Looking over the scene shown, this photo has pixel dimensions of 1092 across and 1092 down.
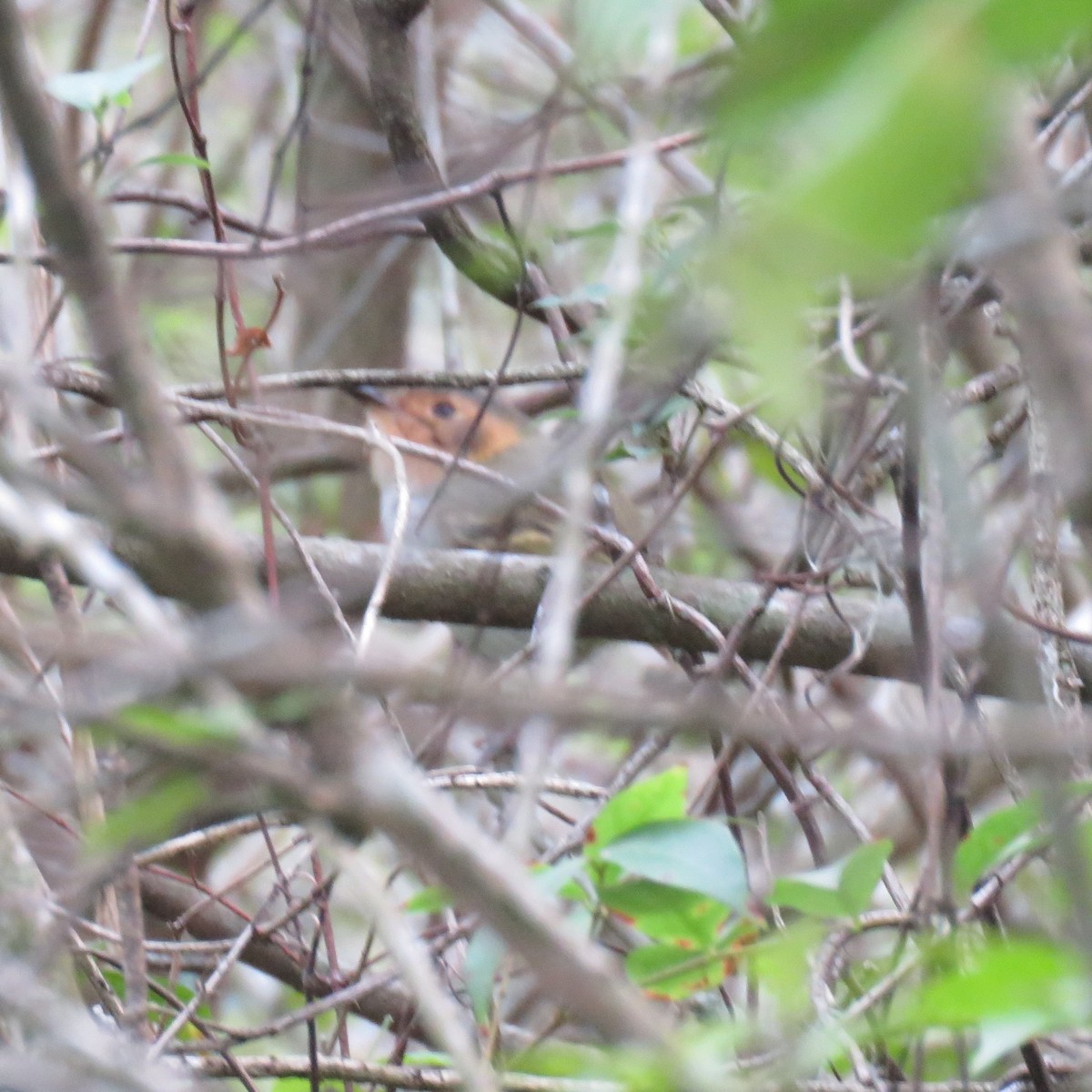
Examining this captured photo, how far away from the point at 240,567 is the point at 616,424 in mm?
618

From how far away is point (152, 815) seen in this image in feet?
1.92

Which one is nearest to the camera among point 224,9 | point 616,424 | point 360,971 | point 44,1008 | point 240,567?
point 240,567

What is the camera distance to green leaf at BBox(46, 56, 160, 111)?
5.03 ft

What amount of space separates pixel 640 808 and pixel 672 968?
0.11 meters

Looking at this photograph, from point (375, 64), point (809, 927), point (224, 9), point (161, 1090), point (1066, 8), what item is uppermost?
point (224, 9)

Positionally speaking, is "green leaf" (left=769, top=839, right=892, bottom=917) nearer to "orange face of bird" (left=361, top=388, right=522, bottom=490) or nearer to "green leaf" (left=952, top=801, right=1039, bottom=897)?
"green leaf" (left=952, top=801, right=1039, bottom=897)

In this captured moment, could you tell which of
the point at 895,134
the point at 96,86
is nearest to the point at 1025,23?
the point at 895,134

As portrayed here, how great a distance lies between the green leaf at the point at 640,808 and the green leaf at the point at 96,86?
1.08 metres

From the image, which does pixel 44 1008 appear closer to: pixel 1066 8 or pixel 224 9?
pixel 1066 8

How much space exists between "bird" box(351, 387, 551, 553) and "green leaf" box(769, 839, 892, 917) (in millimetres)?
1743

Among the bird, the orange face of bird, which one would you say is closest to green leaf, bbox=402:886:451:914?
the bird

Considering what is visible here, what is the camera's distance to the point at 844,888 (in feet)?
2.65

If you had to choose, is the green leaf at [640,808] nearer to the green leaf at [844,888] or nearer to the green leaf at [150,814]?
the green leaf at [844,888]

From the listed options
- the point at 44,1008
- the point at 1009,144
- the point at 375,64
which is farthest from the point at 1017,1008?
the point at 375,64
